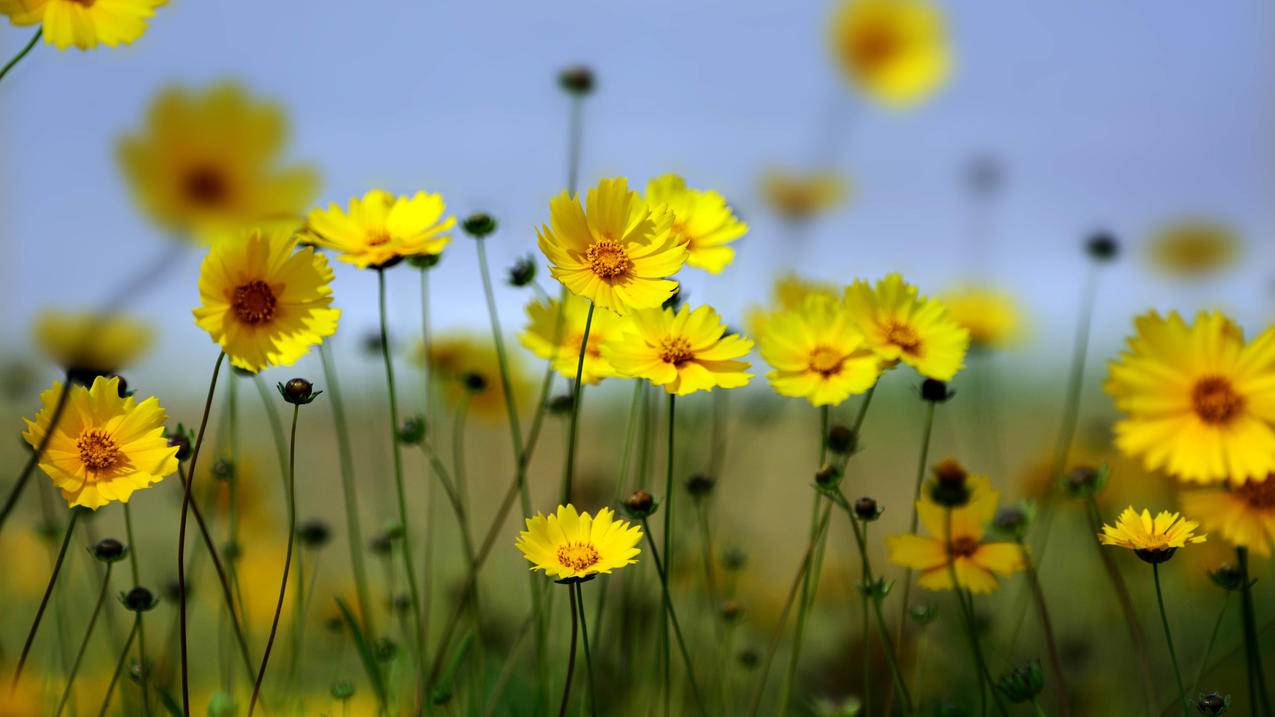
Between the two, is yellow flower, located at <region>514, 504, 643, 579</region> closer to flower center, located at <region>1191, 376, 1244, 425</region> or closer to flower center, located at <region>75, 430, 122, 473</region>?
flower center, located at <region>75, 430, 122, 473</region>

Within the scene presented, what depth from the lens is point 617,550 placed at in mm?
970

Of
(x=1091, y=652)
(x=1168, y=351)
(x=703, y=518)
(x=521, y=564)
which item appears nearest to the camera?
(x=1168, y=351)

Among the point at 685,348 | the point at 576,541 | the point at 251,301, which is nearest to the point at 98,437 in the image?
the point at 251,301

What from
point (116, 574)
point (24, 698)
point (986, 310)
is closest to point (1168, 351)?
point (24, 698)

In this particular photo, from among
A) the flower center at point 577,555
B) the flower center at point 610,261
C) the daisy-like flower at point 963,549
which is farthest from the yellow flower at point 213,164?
the daisy-like flower at point 963,549

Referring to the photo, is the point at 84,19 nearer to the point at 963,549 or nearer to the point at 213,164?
the point at 213,164

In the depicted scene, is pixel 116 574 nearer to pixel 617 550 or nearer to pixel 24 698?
pixel 24 698

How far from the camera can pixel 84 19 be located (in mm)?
976

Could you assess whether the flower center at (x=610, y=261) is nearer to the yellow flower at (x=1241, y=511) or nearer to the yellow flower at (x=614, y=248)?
the yellow flower at (x=614, y=248)

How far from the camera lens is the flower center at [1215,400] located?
0.94 metres

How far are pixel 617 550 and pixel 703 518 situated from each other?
0.60 metres

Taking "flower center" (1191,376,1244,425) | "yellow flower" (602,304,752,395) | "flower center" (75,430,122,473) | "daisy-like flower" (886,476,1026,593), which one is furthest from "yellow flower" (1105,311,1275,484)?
"flower center" (75,430,122,473)

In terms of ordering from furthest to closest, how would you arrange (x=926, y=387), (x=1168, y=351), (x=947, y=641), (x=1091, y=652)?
1. (x=947, y=641)
2. (x=1091, y=652)
3. (x=926, y=387)
4. (x=1168, y=351)

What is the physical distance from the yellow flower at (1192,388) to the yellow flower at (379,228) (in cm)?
71
